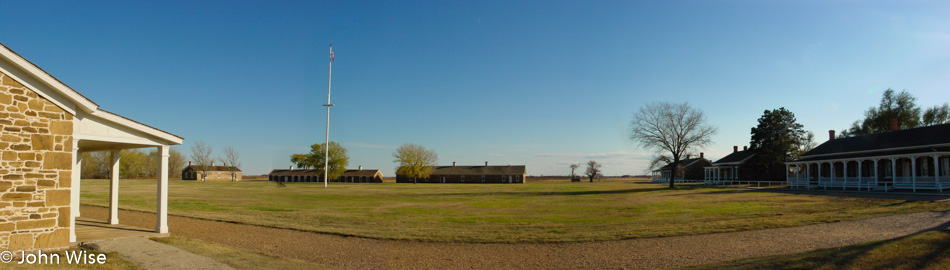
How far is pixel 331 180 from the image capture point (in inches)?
3853

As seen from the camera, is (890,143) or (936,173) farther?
(890,143)

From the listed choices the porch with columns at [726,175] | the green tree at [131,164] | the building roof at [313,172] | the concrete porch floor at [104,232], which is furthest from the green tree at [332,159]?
the concrete porch floor at [104,232]

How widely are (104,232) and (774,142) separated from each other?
58.2m

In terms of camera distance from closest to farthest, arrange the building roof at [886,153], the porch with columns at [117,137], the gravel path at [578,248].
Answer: the gravel path at [578,248], the porch with columns at [117,137], the building roof at [886,153]

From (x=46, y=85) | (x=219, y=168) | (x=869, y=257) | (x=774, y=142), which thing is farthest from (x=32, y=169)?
(x=219, y=168)

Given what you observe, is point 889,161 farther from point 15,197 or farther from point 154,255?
point 15,197

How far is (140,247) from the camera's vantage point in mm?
10398

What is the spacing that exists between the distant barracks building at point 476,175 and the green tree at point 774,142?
142 feet

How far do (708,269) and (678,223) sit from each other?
7.60m

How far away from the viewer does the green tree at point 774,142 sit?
166 feet

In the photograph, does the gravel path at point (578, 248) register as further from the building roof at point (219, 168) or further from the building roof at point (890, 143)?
the building roof at point (219, 168)

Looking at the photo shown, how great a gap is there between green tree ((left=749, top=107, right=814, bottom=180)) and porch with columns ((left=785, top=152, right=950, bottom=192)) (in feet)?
34.6

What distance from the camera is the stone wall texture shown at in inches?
369

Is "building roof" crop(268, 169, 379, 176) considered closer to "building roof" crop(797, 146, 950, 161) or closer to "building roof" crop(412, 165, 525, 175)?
"building roof" crop(412, 165, 525, 175)
